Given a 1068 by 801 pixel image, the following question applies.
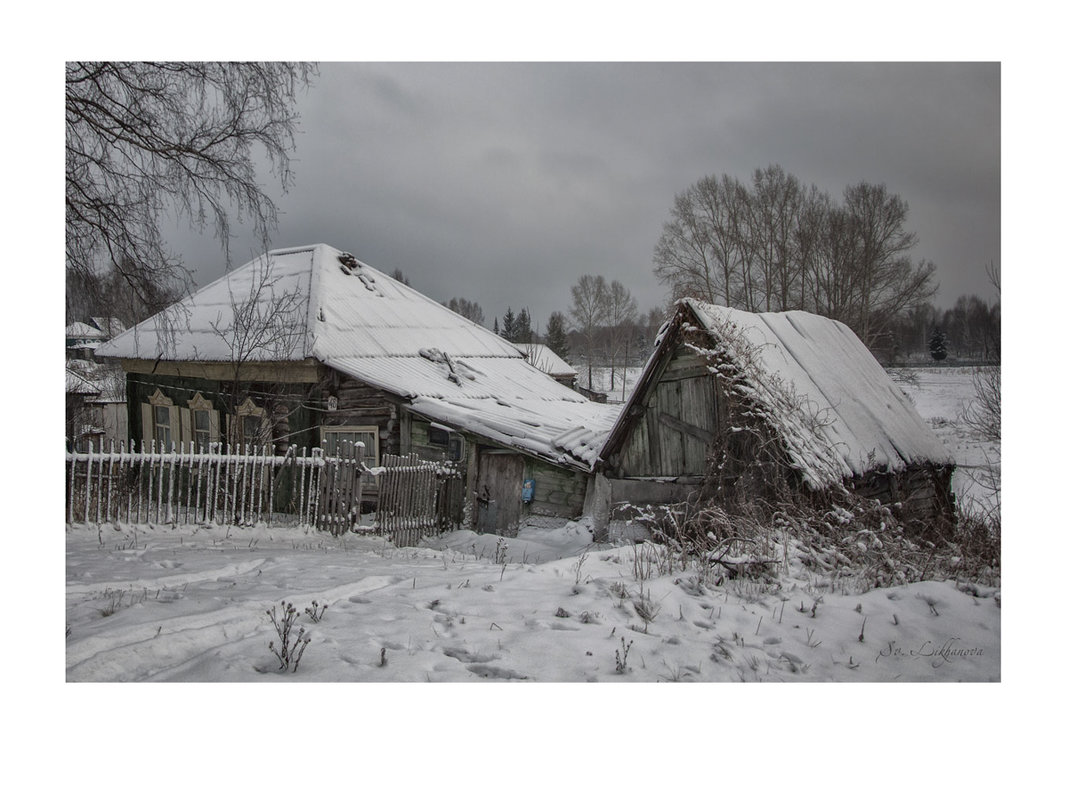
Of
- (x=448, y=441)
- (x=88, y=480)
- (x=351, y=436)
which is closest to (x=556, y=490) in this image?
(x=448, y=441)

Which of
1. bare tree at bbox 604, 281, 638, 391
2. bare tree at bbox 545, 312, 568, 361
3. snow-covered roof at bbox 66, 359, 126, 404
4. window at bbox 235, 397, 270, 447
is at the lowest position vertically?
window at bbox 235, 397, 270, 447

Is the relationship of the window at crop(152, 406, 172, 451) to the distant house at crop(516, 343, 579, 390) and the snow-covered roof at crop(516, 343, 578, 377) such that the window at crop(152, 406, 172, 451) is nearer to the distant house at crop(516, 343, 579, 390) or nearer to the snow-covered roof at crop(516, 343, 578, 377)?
the distant house at crop(516, 343, 579, 390)

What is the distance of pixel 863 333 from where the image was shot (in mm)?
4730

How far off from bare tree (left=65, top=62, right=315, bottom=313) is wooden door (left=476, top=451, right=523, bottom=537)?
5.30m

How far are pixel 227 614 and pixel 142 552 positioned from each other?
224cm

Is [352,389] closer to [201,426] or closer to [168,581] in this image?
[201,426]

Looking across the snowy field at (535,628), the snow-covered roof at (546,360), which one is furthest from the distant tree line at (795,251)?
the snow-covered roof at (546,360)

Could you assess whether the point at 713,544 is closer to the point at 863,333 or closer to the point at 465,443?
the point at 863,333

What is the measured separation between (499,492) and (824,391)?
5.18 m

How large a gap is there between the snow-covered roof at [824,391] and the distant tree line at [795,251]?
0.22 meters

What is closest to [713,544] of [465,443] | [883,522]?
[883,522]

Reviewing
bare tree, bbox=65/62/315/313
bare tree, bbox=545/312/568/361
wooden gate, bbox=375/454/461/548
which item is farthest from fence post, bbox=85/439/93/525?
bare tree, bbox=545/312/568/361

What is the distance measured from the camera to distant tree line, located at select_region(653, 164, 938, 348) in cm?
409

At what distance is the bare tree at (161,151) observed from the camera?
13.3 feet
